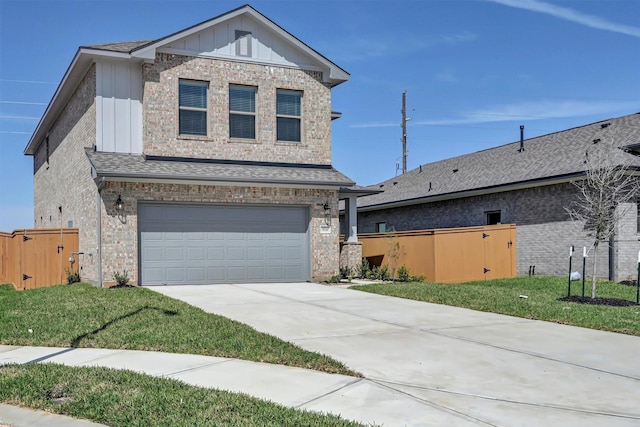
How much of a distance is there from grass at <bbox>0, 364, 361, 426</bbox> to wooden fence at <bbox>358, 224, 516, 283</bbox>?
46.1 ft

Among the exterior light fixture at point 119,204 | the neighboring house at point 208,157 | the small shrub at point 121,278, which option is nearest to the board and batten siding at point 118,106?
the neighboring house at point 208,157

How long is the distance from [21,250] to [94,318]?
1177 cm

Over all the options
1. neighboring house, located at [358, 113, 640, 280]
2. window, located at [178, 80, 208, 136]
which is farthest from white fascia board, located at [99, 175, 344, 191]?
neighboring house, located at [358, 113, 640, 280]

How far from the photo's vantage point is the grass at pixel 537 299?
35.8 ft

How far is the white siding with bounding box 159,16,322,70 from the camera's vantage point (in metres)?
18.2

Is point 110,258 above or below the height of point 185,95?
below

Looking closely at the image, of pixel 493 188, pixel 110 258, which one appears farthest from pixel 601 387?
pixel 493 188

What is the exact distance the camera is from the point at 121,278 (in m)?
16.5

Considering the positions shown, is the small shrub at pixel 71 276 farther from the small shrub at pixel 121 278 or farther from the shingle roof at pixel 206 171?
the shingle roof at pixel 206 171

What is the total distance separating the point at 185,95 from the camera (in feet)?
59.8

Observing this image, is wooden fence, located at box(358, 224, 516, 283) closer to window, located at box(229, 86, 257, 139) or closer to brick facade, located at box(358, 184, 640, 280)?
brick facade, located at box(358, 184, 640, 280)

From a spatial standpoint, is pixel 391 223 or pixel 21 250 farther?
pixel 391 223

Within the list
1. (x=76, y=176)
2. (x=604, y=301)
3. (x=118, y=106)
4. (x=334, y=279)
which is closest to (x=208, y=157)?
(x=118, y=106)

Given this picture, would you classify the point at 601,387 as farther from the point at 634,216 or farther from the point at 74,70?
the point at 74,70
